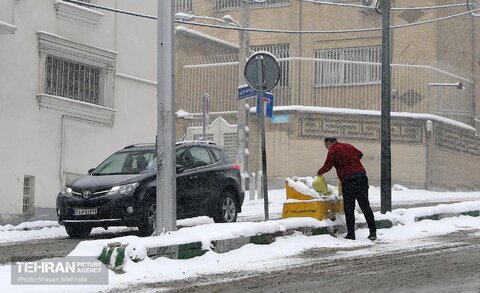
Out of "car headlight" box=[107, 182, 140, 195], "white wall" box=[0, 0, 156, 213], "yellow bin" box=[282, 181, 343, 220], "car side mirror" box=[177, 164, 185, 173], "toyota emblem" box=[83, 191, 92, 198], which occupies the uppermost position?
"white wall" box=[0, 0, 156, 213]

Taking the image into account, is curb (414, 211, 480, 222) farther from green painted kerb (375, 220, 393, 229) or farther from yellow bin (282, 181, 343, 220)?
yellow bin (282, 181, 343, 220)

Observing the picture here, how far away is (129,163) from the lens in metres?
17.5

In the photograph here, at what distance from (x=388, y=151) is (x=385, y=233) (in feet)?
8.56

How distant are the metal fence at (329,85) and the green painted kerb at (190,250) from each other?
21.8 m

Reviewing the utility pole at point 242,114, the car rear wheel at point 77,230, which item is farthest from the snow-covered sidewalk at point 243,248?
the utility pole at point 242,114

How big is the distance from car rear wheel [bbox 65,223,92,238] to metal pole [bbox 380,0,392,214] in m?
5.28

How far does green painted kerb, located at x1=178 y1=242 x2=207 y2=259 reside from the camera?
1207 centimetres

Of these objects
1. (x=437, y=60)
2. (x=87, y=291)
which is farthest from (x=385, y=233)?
(x=437, y=60)

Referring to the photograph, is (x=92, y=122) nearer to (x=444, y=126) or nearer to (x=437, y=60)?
(x=444, y=126)

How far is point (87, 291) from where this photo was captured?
9703mm

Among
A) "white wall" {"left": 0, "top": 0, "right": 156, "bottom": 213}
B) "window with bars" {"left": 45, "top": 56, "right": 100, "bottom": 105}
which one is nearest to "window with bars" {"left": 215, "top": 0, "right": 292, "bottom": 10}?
"white wall" {"left": 0, "top": 0, "right": 156, "bottom": 213}

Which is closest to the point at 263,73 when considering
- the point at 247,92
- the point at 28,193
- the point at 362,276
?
the point at 247,92

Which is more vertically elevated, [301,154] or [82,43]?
[82,43]

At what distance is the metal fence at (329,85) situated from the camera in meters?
34.2
